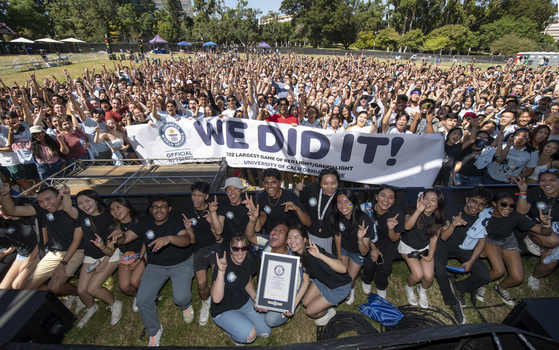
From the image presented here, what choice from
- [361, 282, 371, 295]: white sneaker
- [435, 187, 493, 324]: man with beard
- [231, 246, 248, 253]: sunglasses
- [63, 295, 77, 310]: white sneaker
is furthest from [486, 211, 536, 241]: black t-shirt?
[63, 295, 77, 310]: white sneaker

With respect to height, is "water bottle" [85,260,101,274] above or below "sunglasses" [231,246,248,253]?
below

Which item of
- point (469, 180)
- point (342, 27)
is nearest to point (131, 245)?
point (469, 180)

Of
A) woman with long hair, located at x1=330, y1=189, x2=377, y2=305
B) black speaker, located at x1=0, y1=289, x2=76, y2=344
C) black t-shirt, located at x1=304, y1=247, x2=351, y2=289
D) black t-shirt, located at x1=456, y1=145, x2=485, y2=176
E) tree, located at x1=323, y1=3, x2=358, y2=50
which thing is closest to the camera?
black speaker, located at x1=0, y1=289, x2=76, y2=344

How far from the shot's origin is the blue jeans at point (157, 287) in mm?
3709

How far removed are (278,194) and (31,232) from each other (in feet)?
14.5

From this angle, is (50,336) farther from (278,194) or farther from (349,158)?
(349,158)

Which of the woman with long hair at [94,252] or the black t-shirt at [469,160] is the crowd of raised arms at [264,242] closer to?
the woman with long hair at [94,252]

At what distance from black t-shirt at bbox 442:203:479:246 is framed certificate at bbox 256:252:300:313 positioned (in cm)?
285

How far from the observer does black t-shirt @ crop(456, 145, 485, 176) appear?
5207mm

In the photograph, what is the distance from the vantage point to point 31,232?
14.1 feet

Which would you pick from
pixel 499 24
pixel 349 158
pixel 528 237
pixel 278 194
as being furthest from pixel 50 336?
pixel 499 24

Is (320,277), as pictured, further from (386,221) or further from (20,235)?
(20,235)

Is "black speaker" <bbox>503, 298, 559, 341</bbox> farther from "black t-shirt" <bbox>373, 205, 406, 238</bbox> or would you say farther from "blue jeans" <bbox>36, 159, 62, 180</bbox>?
"blue jeans" <bbox>36, 159, 62, 180</bbox>

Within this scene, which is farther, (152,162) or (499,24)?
(499,24)
